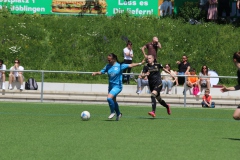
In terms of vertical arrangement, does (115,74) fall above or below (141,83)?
above

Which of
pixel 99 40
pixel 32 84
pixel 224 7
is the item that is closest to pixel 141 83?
pixel 32 84

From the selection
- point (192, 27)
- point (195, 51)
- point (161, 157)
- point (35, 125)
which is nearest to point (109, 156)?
point (161, 157)

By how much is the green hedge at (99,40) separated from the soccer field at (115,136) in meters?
11.7

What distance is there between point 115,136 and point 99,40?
22676 millimetres

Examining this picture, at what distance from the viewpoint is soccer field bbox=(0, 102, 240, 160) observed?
11.7 metres

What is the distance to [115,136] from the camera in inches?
577

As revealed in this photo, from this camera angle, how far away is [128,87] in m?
28.2

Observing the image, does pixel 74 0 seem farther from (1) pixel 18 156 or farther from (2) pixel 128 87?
(1) pixel 18 156

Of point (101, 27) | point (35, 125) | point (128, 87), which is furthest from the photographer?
A: point (101, 27)

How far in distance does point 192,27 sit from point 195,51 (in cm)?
301

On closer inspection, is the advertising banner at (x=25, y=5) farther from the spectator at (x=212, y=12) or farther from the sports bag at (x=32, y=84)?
the sports bag at (x=32, y=84)

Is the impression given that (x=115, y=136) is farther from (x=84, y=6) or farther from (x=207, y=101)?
(x=84, y=6)

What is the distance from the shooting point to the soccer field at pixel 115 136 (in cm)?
1174

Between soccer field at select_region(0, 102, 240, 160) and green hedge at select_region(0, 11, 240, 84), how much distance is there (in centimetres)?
1167
